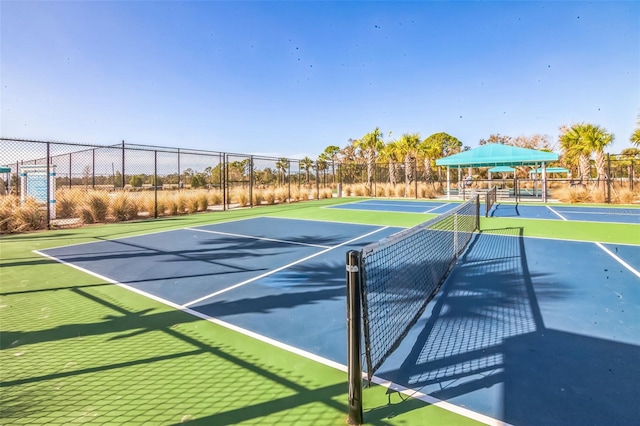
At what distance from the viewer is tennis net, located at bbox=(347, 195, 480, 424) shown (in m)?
2.26

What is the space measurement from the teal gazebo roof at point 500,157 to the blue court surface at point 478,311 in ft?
49.4

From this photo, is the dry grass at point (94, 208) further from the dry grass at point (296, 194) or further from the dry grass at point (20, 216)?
the dry grass at point (296, 194)

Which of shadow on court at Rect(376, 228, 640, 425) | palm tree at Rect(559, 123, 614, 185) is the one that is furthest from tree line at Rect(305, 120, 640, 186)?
shadow on court at Rect(376, 228, 640, 425)

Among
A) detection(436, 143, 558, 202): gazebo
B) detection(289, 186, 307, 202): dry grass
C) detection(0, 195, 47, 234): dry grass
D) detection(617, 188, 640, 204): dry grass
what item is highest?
detection(436, 143, 558, 202): gazebo

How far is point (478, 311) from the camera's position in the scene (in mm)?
4102

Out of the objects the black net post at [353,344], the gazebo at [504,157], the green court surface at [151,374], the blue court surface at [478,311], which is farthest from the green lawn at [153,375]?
the gazebo at [504,157]

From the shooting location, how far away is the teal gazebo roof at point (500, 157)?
21.2m

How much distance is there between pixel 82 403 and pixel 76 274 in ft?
14.2

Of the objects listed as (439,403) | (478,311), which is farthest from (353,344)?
(478,311)

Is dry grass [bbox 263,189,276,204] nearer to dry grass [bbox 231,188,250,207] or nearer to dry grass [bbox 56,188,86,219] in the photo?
dry grass [bbox 231,188,250,207]

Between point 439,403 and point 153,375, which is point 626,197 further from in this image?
point 153,375

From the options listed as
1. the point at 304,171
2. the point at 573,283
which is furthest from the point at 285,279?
the point at 304,171

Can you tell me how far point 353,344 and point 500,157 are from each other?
23.2 m

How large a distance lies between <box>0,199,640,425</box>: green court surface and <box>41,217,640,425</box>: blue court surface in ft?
1.00
